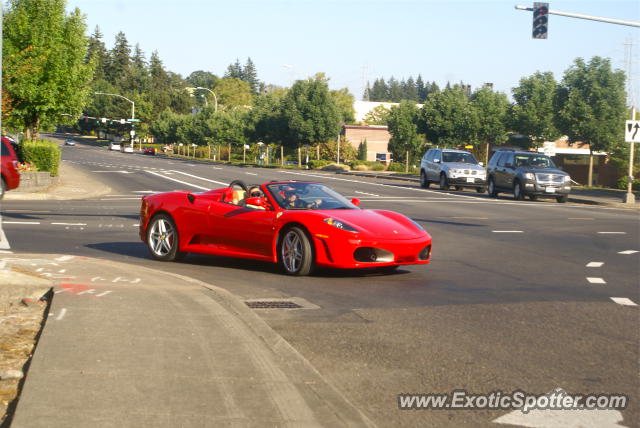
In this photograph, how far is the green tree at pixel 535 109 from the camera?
212 ft

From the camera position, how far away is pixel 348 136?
11900cm

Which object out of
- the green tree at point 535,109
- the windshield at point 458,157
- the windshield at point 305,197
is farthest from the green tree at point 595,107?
the windshield at point 305,197

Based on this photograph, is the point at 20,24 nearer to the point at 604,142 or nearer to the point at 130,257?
the point at 130,257

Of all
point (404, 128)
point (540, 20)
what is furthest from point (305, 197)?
point (404, 128)

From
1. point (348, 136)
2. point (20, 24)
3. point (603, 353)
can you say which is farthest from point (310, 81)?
point (603, 353)

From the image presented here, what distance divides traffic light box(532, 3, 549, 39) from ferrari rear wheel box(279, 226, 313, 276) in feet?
57.7

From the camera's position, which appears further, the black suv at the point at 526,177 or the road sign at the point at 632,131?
the black suv at the point at 526,177

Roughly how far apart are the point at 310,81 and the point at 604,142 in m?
41.3

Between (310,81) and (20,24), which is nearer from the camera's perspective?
(20,24)

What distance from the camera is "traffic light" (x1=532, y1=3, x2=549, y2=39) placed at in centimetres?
2564

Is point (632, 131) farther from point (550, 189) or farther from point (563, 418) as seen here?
point (563, 418)

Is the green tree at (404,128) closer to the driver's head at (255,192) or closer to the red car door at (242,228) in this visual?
the driver's head at (255,192)

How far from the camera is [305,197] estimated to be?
38.0 ft

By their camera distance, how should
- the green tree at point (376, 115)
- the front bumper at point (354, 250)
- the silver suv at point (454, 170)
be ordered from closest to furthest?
1. the front bumper at point (354, 250)
2. the silver suv at point (454, 170)
3. the green tree at point (376, 115)
